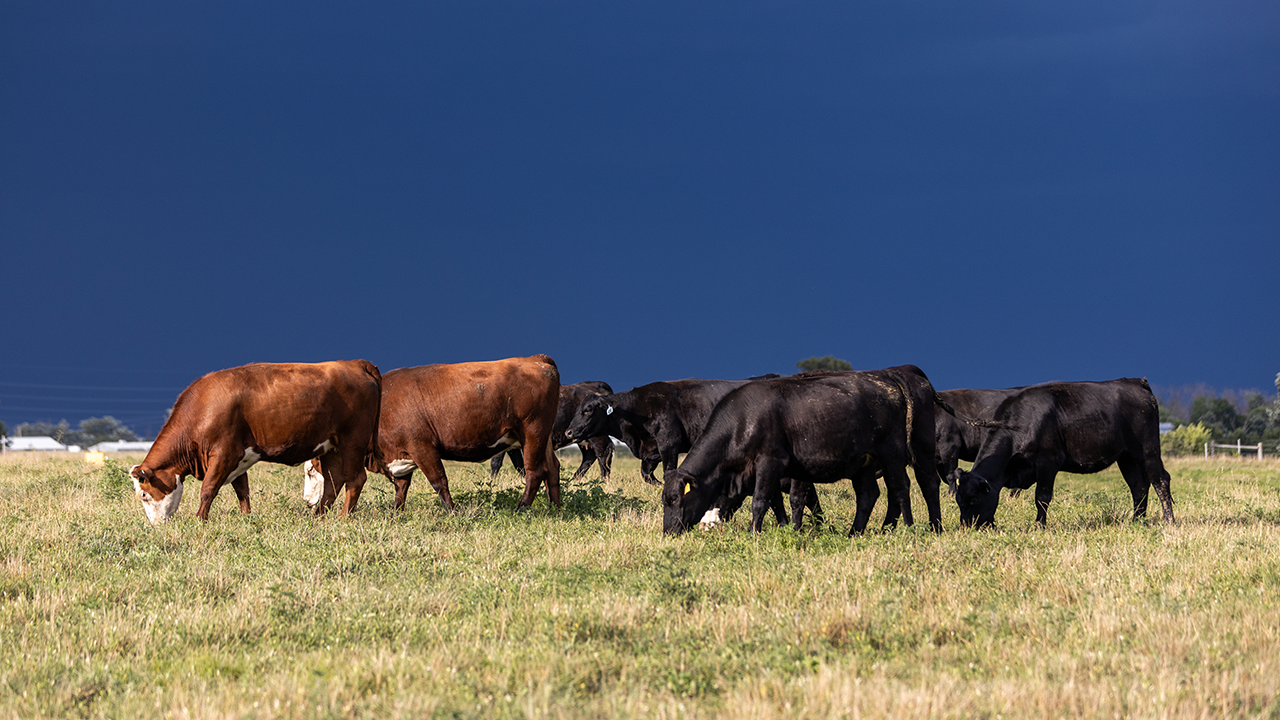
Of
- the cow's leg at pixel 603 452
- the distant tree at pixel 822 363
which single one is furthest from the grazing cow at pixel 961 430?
the distant tree at pixel 822 363

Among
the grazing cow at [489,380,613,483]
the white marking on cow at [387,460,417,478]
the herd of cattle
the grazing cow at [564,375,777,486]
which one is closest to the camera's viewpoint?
the herd of cattle

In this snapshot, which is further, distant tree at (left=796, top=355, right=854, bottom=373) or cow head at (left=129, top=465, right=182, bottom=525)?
distant tree at (left=796, top=355, right=854, bottom=373)

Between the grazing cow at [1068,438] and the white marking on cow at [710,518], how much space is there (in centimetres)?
321

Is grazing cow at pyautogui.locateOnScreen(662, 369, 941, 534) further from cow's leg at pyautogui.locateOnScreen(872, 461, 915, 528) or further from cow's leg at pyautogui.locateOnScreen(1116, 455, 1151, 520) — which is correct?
cow's leg at pyautogui.locateOnScreen(1116, 455, 1151, 520)

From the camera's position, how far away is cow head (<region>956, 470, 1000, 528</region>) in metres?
12.7

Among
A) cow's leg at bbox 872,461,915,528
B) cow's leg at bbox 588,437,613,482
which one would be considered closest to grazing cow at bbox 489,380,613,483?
cow's leg at bbox 588,437,613,482

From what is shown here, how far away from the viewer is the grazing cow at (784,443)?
36.7ft

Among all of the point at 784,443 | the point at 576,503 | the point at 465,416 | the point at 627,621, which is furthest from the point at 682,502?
the point at 627,621

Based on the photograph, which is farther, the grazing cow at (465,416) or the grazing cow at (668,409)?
the grazing cow at (668,409)

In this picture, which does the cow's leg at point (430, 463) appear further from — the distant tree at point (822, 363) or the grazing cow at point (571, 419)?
the distant tree at point (822, 363)

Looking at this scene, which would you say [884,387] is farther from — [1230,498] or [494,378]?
[1230,498]

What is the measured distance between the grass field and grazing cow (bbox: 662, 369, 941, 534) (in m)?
0.57

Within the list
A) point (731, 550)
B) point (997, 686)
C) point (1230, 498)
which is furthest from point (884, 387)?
point (1230, 498)

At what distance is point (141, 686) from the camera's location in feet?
18.9
